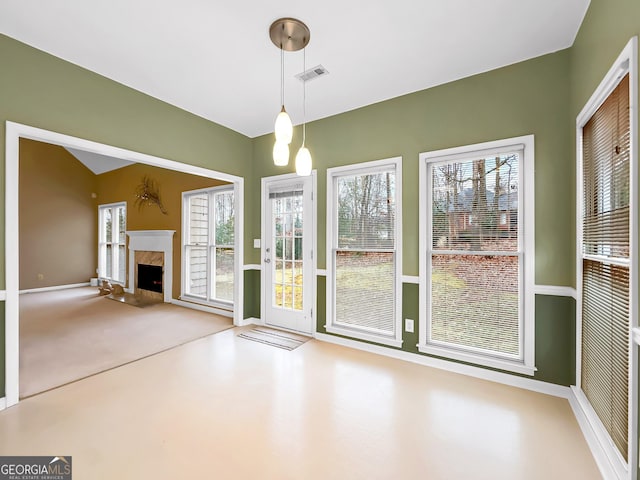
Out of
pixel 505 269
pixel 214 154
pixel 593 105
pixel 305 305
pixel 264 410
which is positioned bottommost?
pixel 264 410

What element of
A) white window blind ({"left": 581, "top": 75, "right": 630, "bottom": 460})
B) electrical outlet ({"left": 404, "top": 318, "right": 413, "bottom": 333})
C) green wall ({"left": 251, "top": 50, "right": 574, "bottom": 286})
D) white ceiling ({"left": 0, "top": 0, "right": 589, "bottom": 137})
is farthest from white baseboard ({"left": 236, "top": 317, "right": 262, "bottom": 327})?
white window blind ({"left": 581, "top": 75, "right": 630, "bottom": 460})

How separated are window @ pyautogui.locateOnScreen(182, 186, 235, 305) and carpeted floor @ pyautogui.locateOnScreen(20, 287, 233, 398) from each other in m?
0.44

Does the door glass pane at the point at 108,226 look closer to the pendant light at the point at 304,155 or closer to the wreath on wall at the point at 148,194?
the wreath on wall at the point at 148,194

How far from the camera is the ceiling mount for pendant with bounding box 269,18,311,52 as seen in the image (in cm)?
202

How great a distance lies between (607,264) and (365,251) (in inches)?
77.9

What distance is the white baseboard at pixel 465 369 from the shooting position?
234cm

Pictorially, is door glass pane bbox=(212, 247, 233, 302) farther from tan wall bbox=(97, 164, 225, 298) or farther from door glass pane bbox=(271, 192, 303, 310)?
door glass pane bbox=(271, 192, 303, 310)

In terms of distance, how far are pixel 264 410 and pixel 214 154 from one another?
10.0 feet

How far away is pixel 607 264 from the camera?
Answer: 169 cm

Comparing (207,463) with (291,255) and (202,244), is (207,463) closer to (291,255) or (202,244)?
(291,255)

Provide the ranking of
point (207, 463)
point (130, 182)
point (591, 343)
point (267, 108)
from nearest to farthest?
1. point (207, 463)
2. point (591, 343)
3. point (267, 108)
4. point (130, 182)

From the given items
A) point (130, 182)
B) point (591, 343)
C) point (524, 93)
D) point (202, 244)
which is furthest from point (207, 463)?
point (130, 182)

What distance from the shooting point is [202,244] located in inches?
210

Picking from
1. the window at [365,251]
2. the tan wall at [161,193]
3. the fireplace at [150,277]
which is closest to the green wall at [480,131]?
the window at [365,251]
